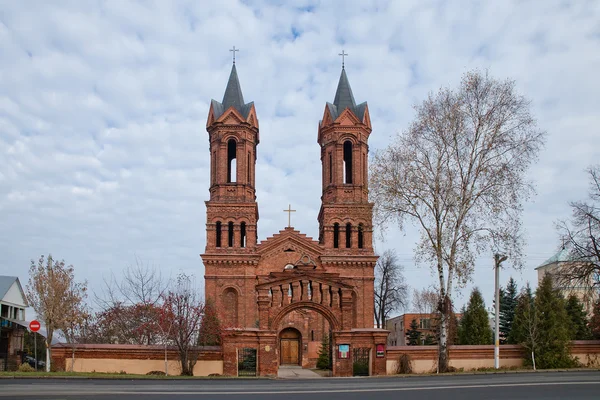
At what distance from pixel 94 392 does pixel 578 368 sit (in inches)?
869

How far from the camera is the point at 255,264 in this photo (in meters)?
47.0

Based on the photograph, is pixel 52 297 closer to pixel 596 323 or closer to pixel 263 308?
pixel 263 308

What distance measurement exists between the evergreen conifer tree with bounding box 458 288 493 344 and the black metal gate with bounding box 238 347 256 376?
20286 millimetres

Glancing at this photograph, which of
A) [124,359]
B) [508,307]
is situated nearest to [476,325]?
[508,307]

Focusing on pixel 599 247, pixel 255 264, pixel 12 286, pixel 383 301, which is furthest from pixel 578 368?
Result: pixel 12 286

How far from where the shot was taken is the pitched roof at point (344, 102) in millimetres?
49781

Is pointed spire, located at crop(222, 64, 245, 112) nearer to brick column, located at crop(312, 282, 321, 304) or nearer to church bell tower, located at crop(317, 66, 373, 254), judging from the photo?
church bell tower, located at crop(317, 66, 373, 254)

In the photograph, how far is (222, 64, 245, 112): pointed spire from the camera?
49.9 metres

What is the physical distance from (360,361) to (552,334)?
9.66 metres

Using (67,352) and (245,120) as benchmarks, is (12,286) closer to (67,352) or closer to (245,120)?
(245,120)

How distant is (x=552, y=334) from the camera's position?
107 feet

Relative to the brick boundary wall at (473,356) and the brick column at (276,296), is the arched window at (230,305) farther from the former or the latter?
the brick boundary wall at (473,356)

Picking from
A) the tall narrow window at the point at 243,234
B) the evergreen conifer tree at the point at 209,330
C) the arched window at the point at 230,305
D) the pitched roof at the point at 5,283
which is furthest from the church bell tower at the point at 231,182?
the pitched roof at the point at 5,283

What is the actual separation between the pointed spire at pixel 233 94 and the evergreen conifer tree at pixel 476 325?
2226cm
